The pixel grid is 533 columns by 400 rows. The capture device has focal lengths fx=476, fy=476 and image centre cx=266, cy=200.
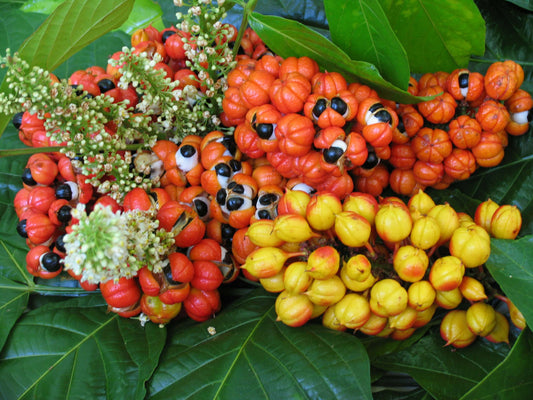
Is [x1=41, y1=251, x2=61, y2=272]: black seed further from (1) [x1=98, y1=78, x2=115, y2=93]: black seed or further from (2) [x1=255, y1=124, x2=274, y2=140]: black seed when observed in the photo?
(2) [x1=255, y1=124, x2=274, y2=140]: black seed

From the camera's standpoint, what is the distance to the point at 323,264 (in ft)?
3.98

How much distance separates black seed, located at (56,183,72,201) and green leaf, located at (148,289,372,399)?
0.59 m

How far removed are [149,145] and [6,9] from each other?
134cm

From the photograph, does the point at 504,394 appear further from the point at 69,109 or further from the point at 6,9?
the point at 6,9

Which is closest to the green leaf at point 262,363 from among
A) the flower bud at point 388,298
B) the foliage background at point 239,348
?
the foliage background at point 239,348

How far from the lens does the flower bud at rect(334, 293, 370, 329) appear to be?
1.27m

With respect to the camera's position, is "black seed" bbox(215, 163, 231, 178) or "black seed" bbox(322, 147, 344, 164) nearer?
"black seed" bbox(322, 147, 344, 164)

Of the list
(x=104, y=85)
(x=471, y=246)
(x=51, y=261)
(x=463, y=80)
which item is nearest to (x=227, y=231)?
(x=51, y=261)

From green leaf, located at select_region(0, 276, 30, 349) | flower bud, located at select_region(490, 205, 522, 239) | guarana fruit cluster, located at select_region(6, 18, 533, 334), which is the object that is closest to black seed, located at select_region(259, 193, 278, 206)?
guarana fruit cluster, located at select_region(6, 18, 533, 334)

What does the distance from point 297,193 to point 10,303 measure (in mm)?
1110

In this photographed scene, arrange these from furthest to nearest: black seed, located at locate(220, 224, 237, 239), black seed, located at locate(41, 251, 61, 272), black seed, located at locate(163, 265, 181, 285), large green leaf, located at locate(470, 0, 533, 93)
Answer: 1. large green leaf, located at locate(470, 0, 533, 93)
2. black seed, located at locate(220, 224, 237, 239)
3. black seed, located at locate(41, 251, 61, 272)
4. black seed, located at locate(163, 265, 181, 285)

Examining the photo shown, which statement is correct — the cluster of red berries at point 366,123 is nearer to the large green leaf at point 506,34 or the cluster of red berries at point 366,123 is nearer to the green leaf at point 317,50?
the green leaf at point 317,50

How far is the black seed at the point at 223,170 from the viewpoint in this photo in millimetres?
1527

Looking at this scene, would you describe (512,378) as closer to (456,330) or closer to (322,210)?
(456,330)
